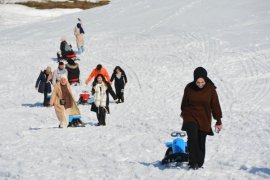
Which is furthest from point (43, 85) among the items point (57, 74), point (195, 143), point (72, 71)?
point (195, 143)

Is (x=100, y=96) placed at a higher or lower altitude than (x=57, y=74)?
lower

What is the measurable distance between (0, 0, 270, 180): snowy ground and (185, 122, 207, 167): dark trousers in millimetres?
208

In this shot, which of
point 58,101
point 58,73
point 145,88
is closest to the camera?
point 58,101

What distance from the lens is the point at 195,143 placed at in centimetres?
815

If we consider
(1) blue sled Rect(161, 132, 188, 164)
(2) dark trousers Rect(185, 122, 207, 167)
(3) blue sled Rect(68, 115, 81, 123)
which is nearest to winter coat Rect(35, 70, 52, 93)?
(3) blue sled Rect(68, 115, 81, 123)

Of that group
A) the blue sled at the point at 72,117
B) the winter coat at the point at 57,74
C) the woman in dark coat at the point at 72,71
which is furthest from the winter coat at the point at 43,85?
the blue sled at the point at 72,117

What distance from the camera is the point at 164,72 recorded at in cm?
2352

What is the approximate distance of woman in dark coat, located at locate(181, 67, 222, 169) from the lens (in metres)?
7.99

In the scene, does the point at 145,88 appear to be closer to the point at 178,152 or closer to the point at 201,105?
the point at 178,152

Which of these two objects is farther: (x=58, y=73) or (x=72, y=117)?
(x=58, y=73)

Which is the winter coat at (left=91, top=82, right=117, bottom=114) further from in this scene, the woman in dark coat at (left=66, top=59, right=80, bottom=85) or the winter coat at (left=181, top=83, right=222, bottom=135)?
the woman in dark coat at (left=66, top=59, right=80, bottom=85)

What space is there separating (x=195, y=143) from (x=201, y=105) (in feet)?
1.86

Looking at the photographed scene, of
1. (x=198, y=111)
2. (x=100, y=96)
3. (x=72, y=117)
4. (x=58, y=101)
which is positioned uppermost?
(x=198, y=111)

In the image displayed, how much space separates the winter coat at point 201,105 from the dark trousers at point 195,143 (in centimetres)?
7
